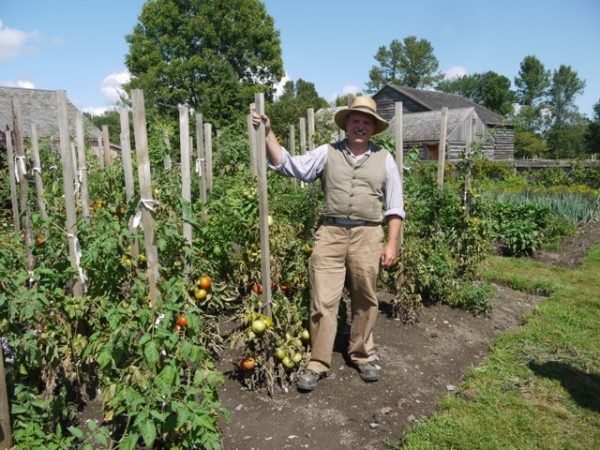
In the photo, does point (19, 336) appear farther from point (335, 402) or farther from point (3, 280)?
point (335, 402)

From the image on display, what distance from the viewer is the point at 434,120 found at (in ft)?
82.6

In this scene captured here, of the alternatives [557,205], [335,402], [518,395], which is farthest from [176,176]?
[557,205]

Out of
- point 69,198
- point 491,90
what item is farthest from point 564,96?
point 69,198

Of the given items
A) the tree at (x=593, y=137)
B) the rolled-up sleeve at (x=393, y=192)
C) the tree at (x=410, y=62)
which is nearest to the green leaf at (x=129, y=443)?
the rolled-up sleeve at (x=393, y=192)

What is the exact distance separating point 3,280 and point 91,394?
3.66 ft

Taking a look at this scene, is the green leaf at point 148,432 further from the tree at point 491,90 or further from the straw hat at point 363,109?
the tree at point 491,90

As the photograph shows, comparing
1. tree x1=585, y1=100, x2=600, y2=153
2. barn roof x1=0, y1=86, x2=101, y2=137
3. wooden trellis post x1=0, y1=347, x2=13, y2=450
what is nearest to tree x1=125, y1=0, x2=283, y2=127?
barn roof x1=0, y1=86, x2=101, y2=137

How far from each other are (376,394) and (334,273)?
0.88m

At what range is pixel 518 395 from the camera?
3.29 meters

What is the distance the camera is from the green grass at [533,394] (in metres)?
2.81

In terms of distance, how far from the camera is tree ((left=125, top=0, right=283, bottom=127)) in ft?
90.6

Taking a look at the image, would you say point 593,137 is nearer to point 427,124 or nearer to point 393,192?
point 427,124

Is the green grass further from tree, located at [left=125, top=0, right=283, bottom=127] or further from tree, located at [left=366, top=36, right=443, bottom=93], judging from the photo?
tree, located at [left=366, top=36, right=443, bottom=93]

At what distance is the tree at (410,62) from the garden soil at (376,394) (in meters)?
57.7
